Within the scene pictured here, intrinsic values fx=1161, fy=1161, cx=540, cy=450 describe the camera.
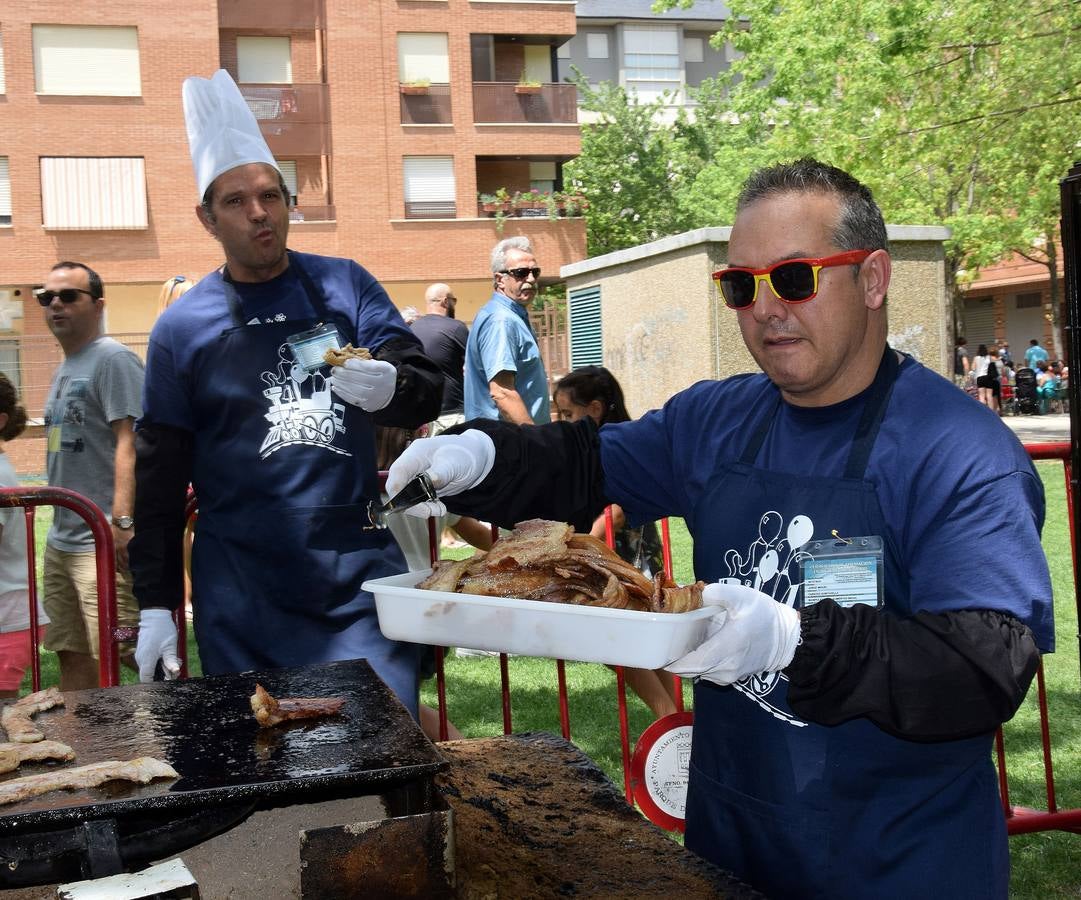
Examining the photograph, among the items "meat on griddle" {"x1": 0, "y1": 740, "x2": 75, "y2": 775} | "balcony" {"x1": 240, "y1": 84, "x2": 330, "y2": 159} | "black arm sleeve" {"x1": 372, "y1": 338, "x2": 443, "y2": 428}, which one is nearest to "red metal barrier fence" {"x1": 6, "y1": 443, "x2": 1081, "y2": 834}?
"black arm sleeve" {"x1": 372, "y1": 338, "x2": 443, "y2": 428}

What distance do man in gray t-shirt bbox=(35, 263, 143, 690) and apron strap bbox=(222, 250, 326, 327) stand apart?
1.88m

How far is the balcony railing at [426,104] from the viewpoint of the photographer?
102 feet

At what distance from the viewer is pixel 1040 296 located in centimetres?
4250

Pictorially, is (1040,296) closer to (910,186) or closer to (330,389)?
(910,186)

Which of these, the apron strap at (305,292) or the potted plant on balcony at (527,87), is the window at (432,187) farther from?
the apron strap at (305,292)

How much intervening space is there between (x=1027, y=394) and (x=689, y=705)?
23.3 metres

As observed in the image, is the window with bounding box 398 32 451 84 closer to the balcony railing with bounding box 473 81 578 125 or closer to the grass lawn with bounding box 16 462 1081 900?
the balcony railing with bounding box 473 81 578 125

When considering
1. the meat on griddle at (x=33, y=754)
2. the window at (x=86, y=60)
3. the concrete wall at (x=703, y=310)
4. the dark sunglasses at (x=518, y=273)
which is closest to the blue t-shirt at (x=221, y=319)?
the meat on griddle at (x=33, y=754)

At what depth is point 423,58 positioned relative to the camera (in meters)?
31.5

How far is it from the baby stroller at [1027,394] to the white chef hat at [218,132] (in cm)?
2581

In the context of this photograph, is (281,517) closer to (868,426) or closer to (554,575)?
(554,575)

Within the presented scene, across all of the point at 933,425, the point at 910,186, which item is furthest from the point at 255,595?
the point at 910,186

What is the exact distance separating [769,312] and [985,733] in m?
0.85

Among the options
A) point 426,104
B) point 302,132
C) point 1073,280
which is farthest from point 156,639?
point 426,104
